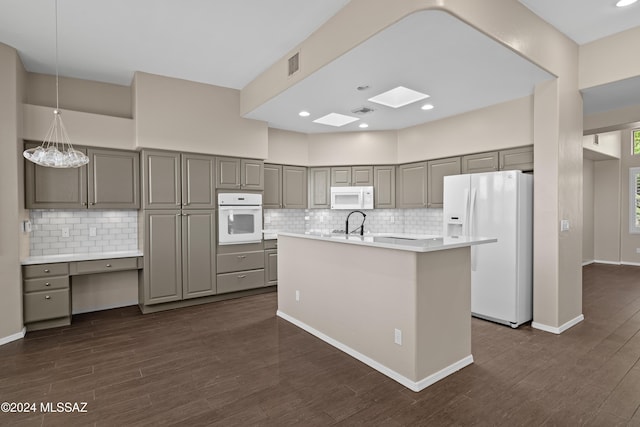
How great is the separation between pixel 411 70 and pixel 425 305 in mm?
2354

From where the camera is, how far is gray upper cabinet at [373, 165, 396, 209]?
6039 millimetres

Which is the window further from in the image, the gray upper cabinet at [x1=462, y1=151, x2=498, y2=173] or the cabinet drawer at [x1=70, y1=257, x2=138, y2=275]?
the cabinet drawer at [x1=70, y1=257, x2=138, y2=275]

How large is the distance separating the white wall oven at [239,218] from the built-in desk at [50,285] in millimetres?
1564

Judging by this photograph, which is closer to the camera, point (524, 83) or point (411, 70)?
point (411, 70)

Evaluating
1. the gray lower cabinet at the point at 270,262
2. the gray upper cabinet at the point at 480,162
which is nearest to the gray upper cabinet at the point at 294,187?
the gray lower cabinet at the point at 270,262

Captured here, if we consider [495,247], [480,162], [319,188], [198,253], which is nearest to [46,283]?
[198,253]

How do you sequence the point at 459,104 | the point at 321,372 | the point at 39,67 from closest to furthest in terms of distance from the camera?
1. the point at 321,372
2. the point at 39,67
3. the point at 459,104

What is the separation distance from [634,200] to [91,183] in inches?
437

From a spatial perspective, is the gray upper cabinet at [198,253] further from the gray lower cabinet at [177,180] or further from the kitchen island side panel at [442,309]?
the kitchen island side panel at [442,309]

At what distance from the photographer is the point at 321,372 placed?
279 cm

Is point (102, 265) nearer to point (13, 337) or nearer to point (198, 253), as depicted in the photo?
point (13, 337)

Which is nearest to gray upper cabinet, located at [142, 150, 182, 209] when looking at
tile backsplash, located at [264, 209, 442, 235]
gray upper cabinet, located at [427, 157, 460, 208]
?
tile backsplash, located at [264, 209, 442, 235]

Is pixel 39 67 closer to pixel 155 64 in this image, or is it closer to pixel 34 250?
pixel 155 64

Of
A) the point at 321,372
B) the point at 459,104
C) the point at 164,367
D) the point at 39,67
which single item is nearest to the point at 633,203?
the point at 459,104
